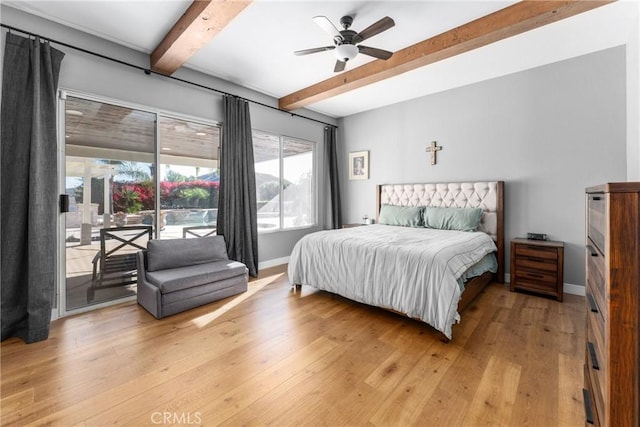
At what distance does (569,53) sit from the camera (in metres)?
3.27

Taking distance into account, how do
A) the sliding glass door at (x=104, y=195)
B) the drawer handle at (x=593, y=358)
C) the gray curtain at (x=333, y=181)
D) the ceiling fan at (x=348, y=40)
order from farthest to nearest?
the gray curtain at (x=333, y=181) < the sliding glass door at (x=104, y=195) < the ceiling fan at (x=348, y=40) < the drawer handle at (x=593, y=358)

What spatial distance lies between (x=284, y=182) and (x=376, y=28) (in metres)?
3.17

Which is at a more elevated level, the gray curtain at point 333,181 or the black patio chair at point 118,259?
the gray curtain at point 333,181

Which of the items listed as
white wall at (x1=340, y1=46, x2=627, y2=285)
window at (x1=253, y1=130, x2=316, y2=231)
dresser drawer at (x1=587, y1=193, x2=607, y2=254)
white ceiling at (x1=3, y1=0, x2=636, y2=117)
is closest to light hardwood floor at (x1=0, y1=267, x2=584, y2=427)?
dresser drawer at (x1=587, y1=193, x2=607, y2=254)

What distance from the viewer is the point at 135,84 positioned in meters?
3.23

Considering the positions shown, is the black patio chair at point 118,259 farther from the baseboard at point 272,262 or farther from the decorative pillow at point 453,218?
the decorative pillow at point 453,218

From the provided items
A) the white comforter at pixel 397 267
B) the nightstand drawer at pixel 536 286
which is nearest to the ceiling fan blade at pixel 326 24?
the white comforter at pixel 397 267

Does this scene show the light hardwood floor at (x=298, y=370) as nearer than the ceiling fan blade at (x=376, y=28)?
Yes

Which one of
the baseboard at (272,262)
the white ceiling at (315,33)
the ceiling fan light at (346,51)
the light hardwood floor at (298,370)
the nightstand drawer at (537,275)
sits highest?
the white ceiling at (315,33)

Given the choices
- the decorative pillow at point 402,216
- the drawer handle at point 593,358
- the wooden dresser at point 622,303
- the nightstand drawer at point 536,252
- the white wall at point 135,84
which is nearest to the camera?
the wooden dresser at point 622,303

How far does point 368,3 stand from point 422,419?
312 centimetres

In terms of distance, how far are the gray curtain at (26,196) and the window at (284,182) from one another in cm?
259

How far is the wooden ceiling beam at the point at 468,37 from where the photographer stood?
89.6 inches

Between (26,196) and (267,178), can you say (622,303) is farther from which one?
(267,178)
